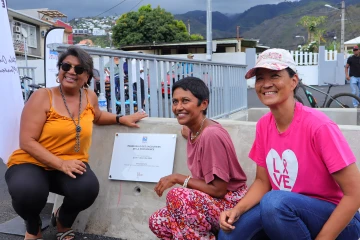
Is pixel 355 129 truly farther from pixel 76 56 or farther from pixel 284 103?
pixel 76 56

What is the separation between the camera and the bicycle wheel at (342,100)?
30.9ft

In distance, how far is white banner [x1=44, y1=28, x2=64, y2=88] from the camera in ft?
18.8

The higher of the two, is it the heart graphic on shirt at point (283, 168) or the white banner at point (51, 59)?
the white banner at point (51, 59)

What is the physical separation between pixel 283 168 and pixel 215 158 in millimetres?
437

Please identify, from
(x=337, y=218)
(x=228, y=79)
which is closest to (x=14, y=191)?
(x=337, y=218)

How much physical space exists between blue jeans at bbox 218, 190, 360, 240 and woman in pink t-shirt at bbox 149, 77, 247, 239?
0.42 metres

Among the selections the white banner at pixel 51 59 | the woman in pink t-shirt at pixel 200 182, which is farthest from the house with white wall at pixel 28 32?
the woman in pink t-shirt at pixel 200 182

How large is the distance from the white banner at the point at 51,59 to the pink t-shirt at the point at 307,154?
3.69 meters

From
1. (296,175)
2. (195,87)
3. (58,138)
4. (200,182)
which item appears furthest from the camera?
(58,138)

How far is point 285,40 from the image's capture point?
133 meters

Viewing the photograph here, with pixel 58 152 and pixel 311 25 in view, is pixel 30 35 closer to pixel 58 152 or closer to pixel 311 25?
pixel 311 25

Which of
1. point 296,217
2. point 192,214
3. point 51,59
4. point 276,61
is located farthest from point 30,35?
point 296,217

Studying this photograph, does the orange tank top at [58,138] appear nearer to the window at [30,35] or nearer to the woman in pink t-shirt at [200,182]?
the woman in pink t-shirt at [200,182]

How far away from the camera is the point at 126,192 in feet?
12.4
